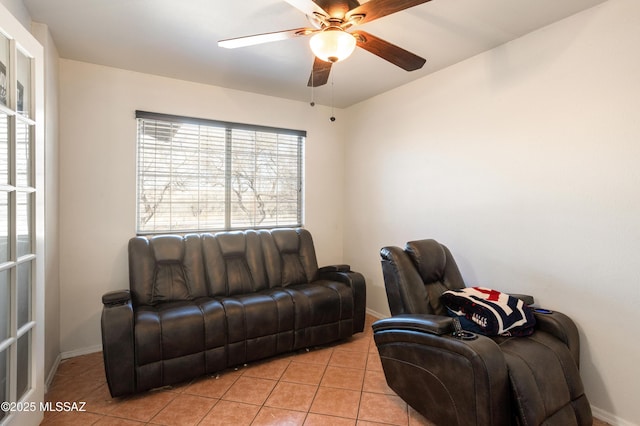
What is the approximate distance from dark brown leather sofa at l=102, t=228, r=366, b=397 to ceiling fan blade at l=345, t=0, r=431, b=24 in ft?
6.99

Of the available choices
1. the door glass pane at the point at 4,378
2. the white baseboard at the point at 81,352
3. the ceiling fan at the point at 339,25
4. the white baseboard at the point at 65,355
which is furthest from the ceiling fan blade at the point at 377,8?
the white baseboard at the point at 81,352

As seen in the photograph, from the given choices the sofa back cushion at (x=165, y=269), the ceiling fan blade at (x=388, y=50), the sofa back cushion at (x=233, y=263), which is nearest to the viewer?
the ceiling fan blade at (x=388, y=50)

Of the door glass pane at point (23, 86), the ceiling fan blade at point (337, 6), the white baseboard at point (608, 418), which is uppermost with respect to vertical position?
the ceiling fan blade at point (337, 6)

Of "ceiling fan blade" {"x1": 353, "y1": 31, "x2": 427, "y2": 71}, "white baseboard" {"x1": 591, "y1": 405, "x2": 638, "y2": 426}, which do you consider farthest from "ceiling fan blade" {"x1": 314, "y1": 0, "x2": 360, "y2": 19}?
"white baseboard" {"x1": 591, "y1": 405, "x2": 638, "y2": 426}

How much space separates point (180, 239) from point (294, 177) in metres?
1.56

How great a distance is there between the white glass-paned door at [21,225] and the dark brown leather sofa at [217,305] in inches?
15.0

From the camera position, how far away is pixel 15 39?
1595 millimetres

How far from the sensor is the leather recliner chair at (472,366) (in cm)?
152

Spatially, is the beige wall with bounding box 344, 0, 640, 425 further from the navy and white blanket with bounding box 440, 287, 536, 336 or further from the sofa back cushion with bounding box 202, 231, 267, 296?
the sofa back cushion with bounding box 202, 231, 267, 296

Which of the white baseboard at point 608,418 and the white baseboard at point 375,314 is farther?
the white baseboard at point 375,314

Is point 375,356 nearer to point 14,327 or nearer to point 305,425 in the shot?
point 305,425

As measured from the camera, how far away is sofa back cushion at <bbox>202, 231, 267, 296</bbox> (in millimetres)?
2879

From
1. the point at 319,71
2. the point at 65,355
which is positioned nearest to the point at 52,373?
the point at 65,355

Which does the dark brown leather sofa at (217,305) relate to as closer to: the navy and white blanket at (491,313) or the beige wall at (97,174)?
the beige wall at (97,174)
